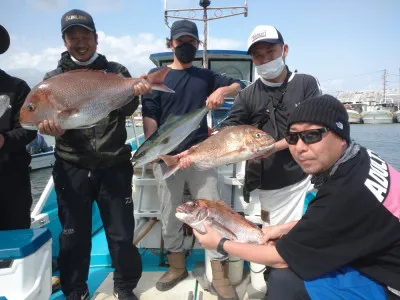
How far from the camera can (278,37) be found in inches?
112

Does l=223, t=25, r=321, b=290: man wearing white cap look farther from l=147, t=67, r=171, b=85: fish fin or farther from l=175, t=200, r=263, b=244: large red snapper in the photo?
l=147, t=67, r=171, b=85: fish fin

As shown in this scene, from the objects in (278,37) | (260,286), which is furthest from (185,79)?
(260,286)

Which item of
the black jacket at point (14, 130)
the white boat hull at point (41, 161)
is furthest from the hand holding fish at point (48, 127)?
the white boat hull at point (41, 161)

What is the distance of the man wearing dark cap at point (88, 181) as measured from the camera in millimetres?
2711

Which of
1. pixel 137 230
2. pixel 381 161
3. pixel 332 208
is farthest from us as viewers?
pixel 137 230

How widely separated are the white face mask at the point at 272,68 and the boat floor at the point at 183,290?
213 centimetres

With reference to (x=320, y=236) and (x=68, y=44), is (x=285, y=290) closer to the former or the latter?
(x=320, y=236)

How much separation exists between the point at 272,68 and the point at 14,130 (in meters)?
2.36

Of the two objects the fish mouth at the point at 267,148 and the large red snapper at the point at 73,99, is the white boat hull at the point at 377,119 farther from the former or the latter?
the large red snapper at the point at 73,99

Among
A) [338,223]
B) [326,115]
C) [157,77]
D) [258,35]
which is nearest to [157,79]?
[157,77]

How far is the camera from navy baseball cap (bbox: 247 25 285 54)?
A: 2.81 meters

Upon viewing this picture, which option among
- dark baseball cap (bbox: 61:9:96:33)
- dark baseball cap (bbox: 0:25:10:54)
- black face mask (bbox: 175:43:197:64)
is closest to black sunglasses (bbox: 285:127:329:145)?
black face mask (bbox: 175:43:197:64)

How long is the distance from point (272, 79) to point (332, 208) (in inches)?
64.5

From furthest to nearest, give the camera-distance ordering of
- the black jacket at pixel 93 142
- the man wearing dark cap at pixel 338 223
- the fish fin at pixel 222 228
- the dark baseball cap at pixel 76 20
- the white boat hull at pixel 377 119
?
the white boat hull at pixel 377 119 → the black jacket at pixel 93 142 → the dark baseball cap at pixel 76 20 → the fish fin at pixel 222 228 → the man wearing dark cap at pixel 338 223
